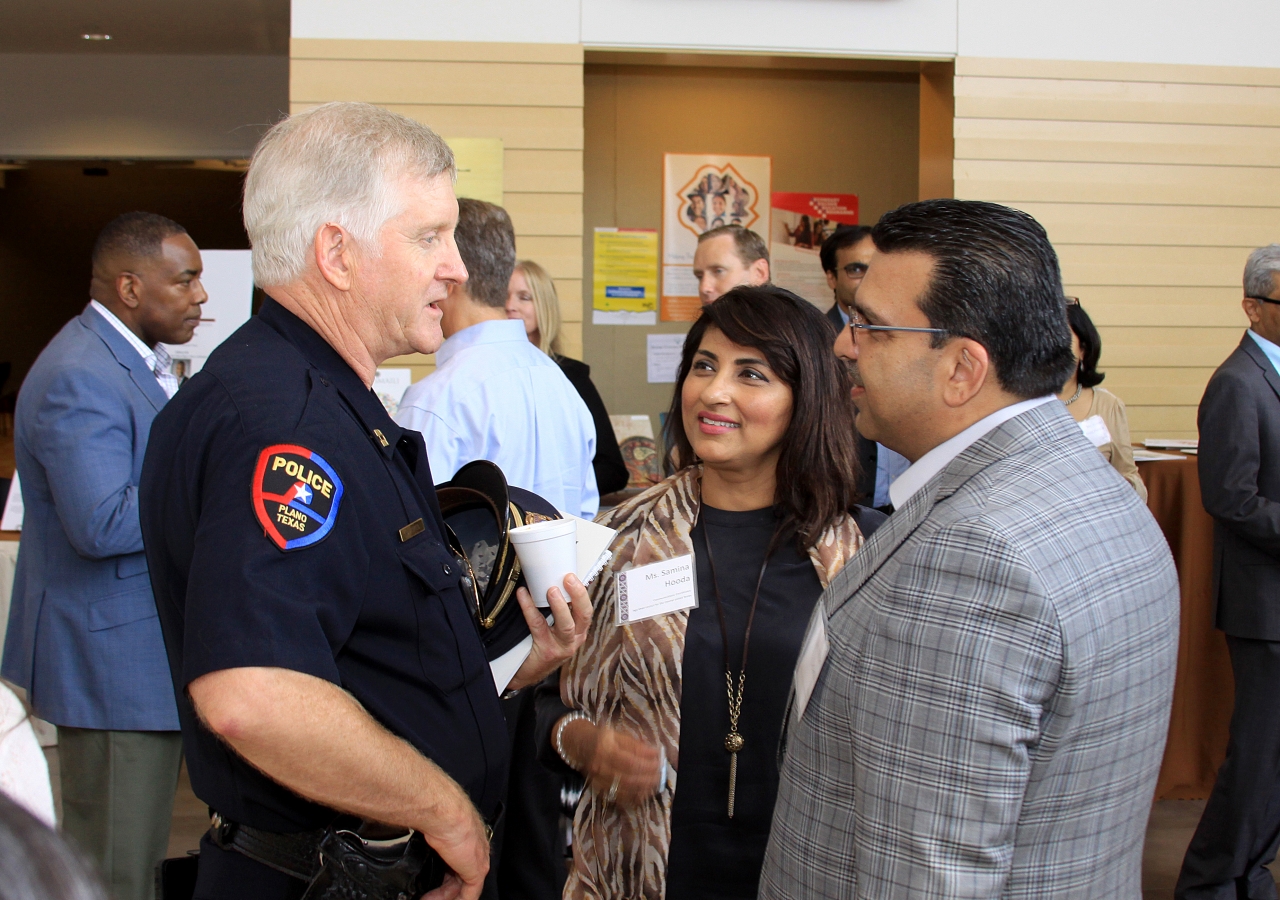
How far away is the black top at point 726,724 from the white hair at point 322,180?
93 cm

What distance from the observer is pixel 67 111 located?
7.14 metres

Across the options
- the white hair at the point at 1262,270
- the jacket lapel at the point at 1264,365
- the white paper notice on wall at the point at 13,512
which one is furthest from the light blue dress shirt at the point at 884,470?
the white paper notice on wall at the point at 13,512

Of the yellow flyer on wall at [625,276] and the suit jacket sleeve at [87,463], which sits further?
the yellow flyer on wall at [625,276]

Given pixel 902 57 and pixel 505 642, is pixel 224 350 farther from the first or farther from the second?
pixel 902 57

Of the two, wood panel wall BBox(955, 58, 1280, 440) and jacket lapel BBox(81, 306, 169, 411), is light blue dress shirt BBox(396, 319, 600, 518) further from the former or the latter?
wood panel wall BBox(955, 58, 1280, 440)

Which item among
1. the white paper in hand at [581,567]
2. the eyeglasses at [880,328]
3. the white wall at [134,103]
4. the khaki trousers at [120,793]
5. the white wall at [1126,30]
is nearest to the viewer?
the eyeglasses at [880,328]

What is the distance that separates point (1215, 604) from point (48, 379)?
3474 millimetres

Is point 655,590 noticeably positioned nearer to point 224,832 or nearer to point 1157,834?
point 224,832

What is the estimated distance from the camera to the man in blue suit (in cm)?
246

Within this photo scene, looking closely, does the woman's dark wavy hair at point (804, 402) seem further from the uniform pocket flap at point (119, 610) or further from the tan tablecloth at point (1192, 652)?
the tan tablecloth at point (1192, 652)

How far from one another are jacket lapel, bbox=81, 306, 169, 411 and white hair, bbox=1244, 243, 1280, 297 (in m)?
3.36

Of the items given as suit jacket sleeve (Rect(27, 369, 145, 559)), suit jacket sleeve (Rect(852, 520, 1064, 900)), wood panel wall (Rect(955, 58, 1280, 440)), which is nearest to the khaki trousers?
suit jacket sleeve (Rect(27, 369, 145, 559))

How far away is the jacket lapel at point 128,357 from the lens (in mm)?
2604

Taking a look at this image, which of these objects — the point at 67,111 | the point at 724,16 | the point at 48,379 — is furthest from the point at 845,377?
the point at 67,111
